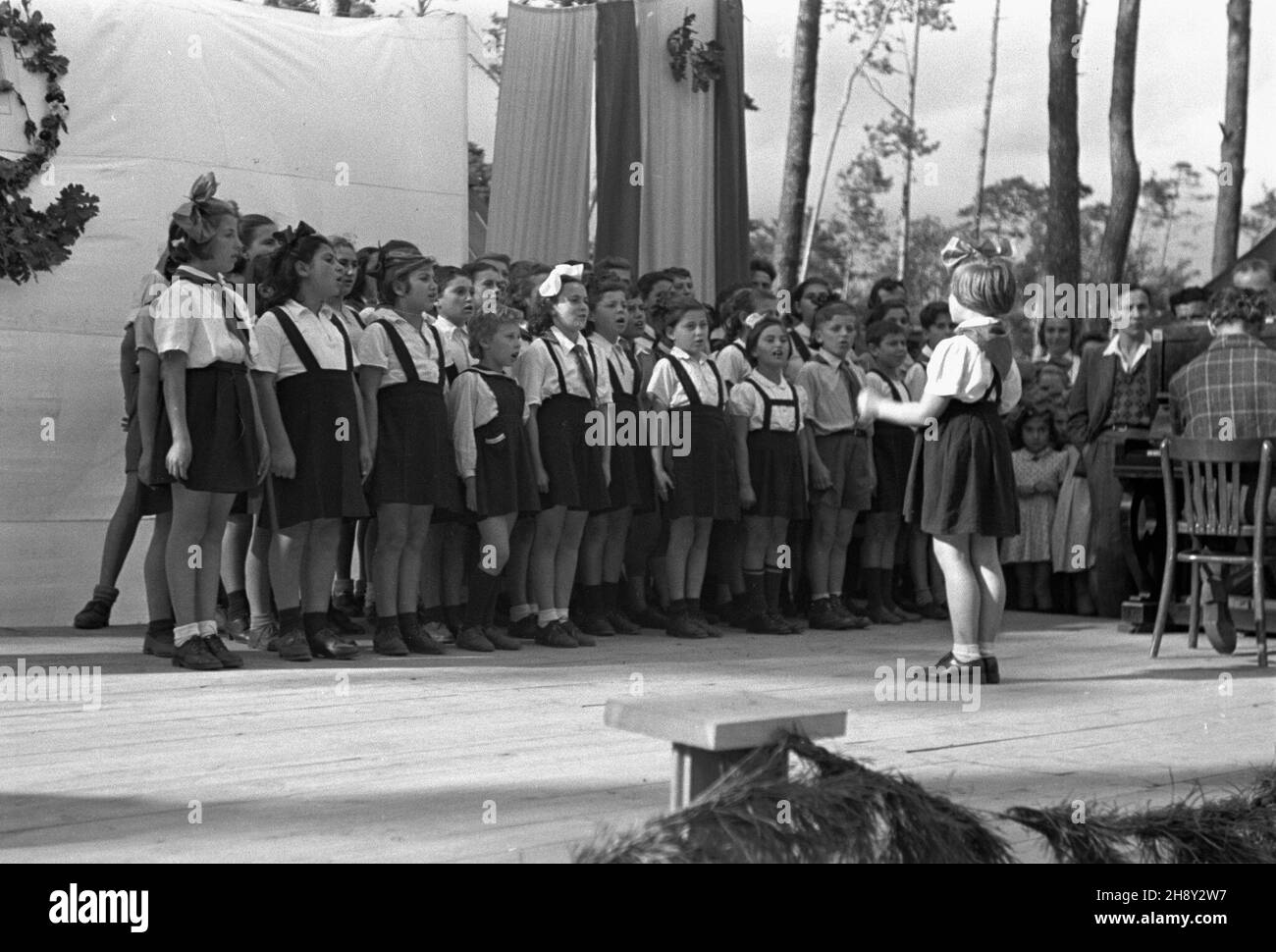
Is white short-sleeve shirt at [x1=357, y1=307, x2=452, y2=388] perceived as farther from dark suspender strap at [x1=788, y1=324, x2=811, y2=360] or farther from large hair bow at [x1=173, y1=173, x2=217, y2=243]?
dark suspender strap at [x1=788, y1=324, x2=811, y2=360]

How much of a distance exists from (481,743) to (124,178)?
4836 mm

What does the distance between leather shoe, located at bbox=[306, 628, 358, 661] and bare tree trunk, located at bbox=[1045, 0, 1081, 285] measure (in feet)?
31.7

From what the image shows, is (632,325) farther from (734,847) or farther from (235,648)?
(734,847)

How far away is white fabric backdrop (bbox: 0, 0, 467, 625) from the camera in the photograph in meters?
8.55

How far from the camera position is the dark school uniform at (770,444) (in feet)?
28.8

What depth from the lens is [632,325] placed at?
8.99 m

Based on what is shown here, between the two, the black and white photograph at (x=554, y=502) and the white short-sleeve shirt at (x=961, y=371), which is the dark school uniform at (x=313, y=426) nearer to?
the black and white photograph at (x=554, y=502)

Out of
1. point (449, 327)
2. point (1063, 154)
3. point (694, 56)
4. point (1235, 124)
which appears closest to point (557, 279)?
point (449, 327)

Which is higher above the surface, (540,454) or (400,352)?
(400,352)

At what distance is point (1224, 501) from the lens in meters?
7.41

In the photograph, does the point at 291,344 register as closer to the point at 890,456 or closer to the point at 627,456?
the point at 627,456

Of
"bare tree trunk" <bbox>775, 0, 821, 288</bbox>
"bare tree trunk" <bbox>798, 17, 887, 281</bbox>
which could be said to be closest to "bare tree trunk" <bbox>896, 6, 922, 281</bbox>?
"bare tree trunk" <bbox>798, 17, 887, 281</bbox>
